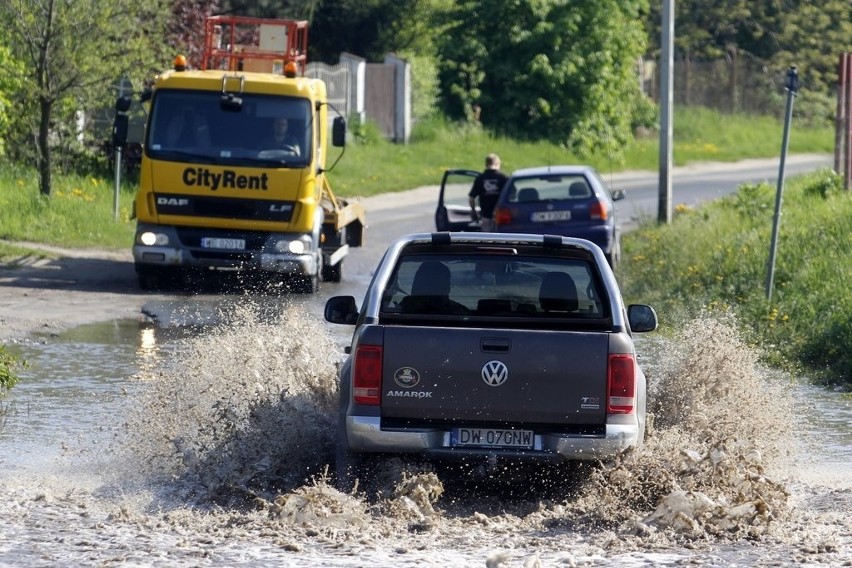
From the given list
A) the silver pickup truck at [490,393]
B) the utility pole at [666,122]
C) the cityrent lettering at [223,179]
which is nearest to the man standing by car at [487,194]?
the cityrent lettering at [223,179]

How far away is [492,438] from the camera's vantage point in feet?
26.8

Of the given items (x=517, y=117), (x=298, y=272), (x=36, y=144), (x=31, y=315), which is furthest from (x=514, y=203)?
(x=517, y=117)

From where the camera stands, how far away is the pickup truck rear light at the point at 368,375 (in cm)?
806

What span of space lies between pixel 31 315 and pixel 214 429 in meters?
7.64

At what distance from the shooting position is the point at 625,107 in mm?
45969

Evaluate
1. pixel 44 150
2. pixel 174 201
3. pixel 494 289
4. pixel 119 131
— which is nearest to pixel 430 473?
pixel 494 289

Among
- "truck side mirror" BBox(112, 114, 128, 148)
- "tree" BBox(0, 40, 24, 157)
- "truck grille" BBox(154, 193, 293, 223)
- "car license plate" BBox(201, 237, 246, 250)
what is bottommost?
"car license plate" BBox(201, 237, 246, 250)

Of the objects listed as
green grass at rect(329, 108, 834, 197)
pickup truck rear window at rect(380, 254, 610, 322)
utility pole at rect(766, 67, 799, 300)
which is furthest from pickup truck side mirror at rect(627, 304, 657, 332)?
green grass at rect(329, 108, 834, 197)

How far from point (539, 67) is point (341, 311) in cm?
3376

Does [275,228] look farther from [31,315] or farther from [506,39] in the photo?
→ [506,39]

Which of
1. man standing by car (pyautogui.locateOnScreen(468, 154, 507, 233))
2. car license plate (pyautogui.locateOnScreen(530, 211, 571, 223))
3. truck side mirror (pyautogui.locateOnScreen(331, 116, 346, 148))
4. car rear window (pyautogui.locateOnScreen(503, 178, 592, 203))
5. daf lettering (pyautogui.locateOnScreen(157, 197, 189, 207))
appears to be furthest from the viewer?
man standing by car (pyautogui.locateOnScreen(468, 154, 507, 233))

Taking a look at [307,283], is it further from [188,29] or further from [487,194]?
[188,29]

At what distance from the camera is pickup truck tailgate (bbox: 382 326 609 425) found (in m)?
8.05

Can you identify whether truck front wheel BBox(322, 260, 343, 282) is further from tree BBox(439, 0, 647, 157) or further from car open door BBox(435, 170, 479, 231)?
tree BBox(439, 0, 647, 157)
